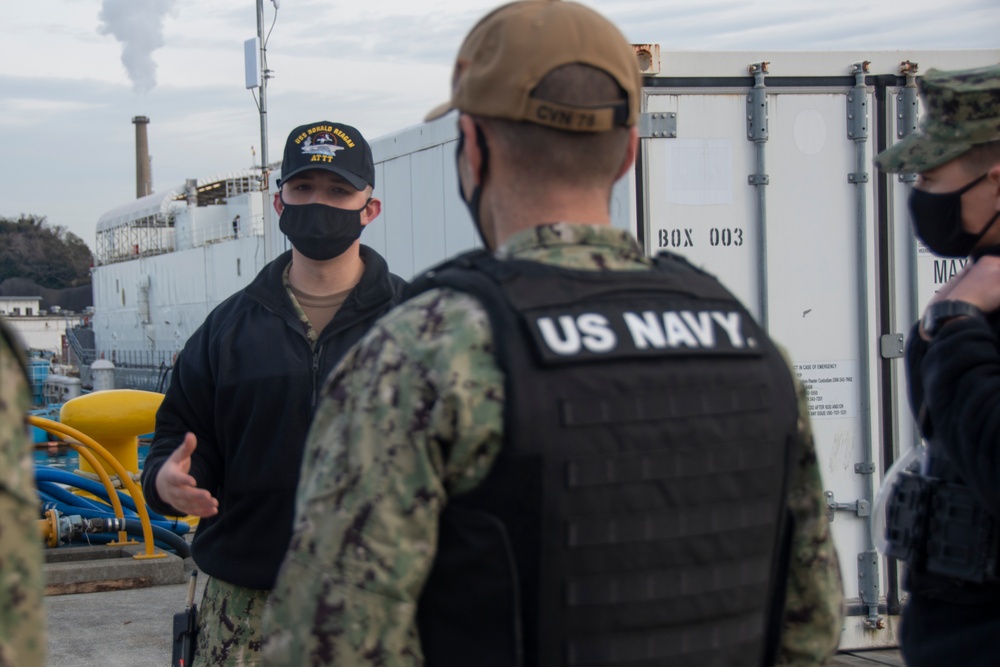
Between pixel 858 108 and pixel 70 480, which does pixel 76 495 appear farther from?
pixel 858 108

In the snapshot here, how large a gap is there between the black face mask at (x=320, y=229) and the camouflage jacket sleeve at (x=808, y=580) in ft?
6.04

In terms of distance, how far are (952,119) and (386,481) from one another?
188 centimetres

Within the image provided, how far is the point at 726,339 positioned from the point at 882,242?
13.3 feet

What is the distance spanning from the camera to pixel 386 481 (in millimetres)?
1506

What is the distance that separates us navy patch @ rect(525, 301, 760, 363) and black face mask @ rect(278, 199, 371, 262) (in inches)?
71.6

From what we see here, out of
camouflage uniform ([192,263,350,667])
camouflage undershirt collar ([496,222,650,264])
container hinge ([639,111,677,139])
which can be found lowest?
camouflage uniform ([192,263,350,667])

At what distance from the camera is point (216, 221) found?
41500mm

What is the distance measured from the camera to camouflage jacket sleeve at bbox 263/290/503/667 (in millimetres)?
1493

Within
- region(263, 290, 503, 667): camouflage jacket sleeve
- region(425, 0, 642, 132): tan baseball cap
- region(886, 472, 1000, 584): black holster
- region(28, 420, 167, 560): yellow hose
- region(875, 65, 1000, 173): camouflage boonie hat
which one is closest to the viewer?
region(263, 290, 503, 667): camouflage jacket sleeve

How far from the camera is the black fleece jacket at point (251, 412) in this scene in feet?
10.3

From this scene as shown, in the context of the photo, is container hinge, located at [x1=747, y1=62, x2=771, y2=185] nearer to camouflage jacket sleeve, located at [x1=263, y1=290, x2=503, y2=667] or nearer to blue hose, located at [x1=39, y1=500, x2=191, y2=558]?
camouflage jacket sleeve, located at [x1=263, y1=290, x2=503, y2=667]

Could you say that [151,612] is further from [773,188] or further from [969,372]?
[969,372]

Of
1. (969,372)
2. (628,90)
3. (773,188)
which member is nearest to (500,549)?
(628,90)

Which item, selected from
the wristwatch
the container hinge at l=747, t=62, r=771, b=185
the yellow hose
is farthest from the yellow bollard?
the wristwatch
